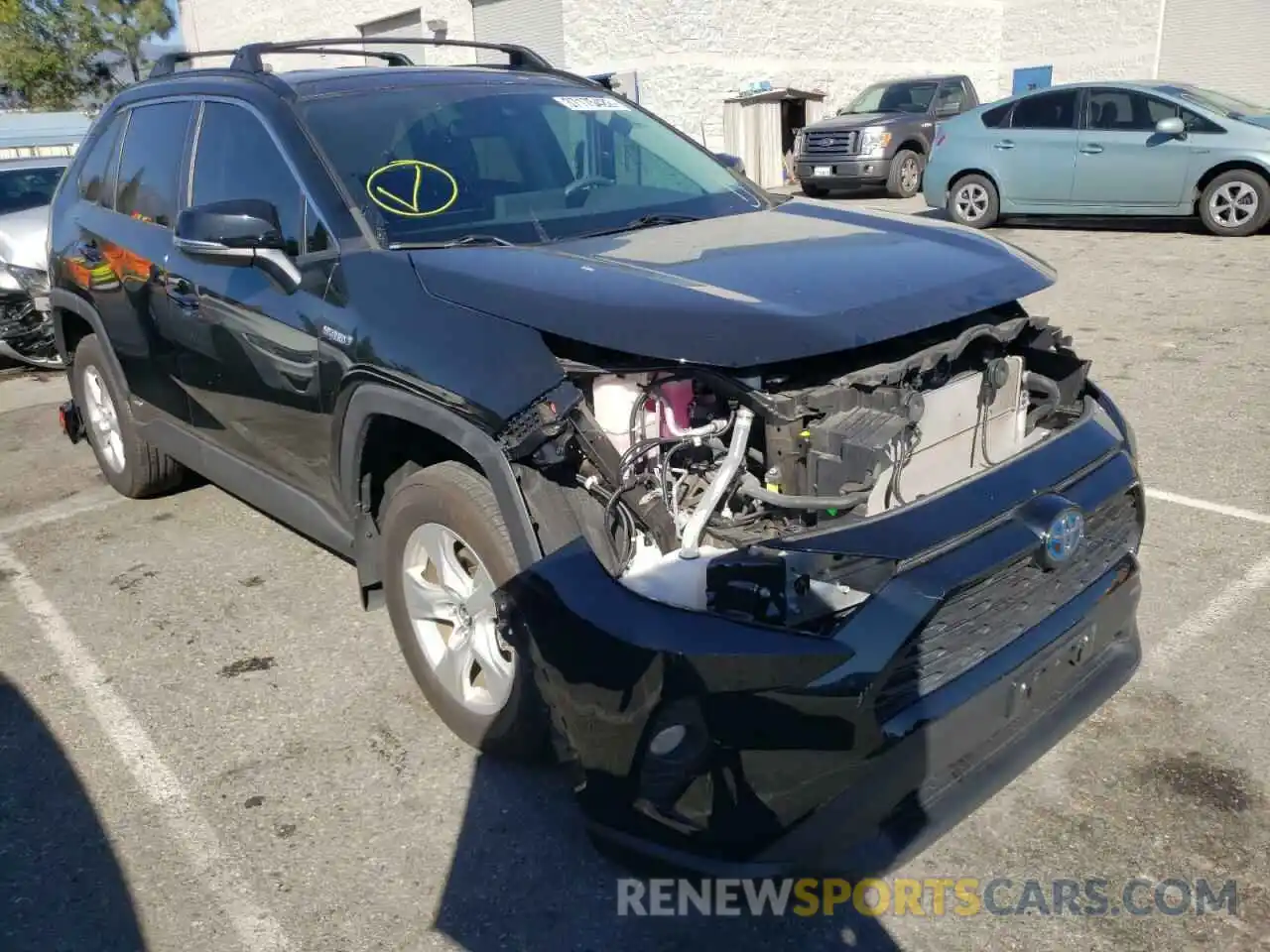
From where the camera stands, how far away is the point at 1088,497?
8.96 ft

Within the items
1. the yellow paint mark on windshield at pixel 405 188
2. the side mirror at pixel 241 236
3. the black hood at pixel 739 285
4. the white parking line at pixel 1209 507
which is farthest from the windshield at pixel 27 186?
the white parking line at pixel 1209 507

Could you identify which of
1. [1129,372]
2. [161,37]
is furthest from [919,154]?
[161,37]

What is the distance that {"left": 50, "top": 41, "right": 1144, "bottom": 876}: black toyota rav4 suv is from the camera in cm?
223

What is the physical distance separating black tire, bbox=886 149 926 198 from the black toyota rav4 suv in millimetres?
13549

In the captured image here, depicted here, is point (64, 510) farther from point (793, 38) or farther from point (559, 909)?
point (793, 38)

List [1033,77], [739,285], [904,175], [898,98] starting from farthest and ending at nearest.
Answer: [1033,77]
[898,98]
[904,175]
[739,285]

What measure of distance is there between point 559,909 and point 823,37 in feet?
76.9

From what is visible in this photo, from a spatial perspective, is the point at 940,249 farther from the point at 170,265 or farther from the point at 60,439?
the point at 60,439

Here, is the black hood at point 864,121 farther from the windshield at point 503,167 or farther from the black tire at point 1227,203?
the windshield at point 503,167

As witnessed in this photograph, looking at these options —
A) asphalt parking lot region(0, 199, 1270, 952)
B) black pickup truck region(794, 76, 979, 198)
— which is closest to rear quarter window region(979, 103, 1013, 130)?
black pickup truck region(794, 76, 979, 198)

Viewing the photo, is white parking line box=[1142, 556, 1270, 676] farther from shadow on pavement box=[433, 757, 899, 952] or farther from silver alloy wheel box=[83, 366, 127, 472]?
silver alloy wheel box=[83, 366, 127, 472]

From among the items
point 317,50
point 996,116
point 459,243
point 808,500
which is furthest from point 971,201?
point 808,500

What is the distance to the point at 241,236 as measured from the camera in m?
3.23

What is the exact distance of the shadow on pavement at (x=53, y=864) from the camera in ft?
8.51
